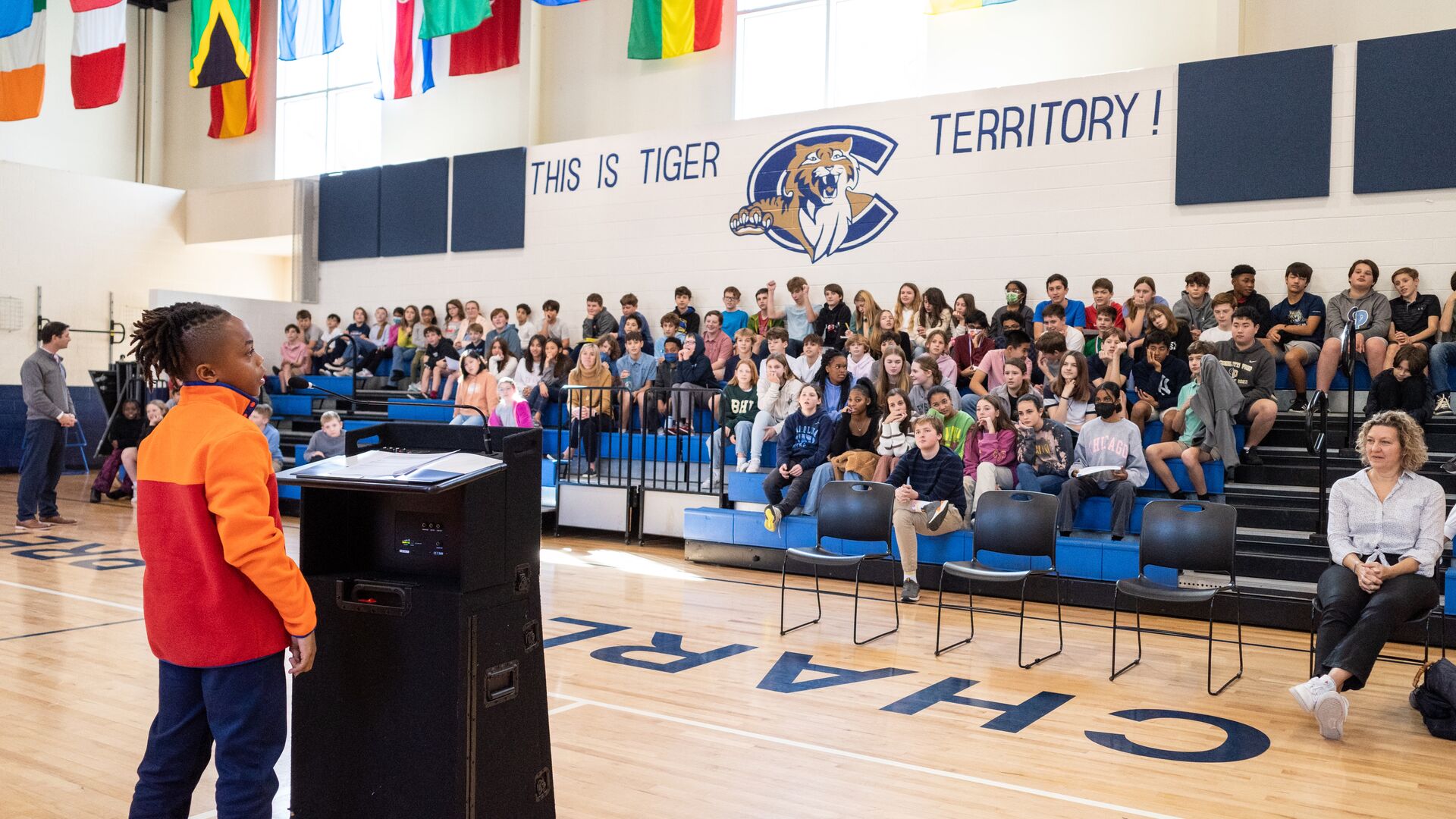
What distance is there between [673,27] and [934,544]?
23.1 ft

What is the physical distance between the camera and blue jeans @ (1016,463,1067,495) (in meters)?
7.24

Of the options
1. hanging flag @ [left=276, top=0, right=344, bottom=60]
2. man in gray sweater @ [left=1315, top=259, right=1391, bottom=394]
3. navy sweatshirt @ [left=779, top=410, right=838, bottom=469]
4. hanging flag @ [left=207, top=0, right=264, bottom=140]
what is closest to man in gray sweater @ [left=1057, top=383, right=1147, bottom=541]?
navy sweatshirt @ [left=779, top=410, right=838, bottom=469]

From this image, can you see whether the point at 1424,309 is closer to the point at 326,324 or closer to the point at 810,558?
the point at 810,558

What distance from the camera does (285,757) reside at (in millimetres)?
3756

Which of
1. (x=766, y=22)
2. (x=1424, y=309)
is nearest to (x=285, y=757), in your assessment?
(x=1424, y=309)

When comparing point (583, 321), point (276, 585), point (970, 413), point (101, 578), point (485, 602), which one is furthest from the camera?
point (583, 321)

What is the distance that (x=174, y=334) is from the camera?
237 centimetres

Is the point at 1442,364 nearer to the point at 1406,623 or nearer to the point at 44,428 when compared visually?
the point at 1406,623

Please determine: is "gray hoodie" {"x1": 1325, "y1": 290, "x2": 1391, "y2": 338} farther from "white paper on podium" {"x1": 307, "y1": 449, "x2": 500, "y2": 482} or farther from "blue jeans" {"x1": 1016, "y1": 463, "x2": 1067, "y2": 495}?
"white paper on podium" {"x1": 307, "y1": 449, "x2": 500, "y2": 482}

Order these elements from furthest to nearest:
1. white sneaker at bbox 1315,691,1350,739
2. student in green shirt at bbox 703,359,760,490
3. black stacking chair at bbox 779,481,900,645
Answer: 1. student in green shirt at bbox 703,359,760,490
2. black stacking chair at bbox 779,481,900,645
3. white sneaker at bbox 1315,691,1350,739

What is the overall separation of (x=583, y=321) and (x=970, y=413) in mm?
5698

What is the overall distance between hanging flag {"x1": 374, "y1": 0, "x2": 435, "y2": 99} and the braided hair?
11.4 metres

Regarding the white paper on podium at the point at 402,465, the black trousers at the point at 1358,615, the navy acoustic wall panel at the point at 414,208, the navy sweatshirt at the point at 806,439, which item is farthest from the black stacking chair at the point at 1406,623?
the navy acoustic wall panel at the point at 414,208

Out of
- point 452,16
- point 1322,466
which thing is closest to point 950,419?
point 1322,466
